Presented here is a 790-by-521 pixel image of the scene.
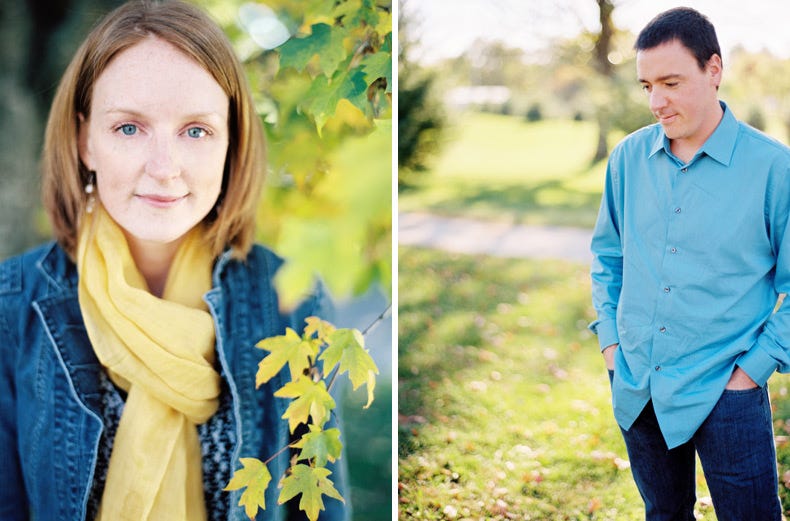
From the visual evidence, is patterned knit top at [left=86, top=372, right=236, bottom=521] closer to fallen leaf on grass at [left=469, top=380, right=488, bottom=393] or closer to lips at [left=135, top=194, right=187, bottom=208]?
lips at [left=135, top=194, right=187, bottom=208]

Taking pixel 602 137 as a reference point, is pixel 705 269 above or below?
below

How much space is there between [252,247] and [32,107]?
727 millimetres

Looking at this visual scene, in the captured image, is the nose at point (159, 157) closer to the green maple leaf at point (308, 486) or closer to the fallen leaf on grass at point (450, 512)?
the green maple leaf at point (308, 486)

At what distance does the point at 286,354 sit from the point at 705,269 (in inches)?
45.2

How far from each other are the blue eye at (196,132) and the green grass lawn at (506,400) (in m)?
1.71

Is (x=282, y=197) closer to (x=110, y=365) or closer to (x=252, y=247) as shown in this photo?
(x=252, y=247)

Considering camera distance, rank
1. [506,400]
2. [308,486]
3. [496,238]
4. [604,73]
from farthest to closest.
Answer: [604,73]
[496,238]
[506,400]
[308,486]

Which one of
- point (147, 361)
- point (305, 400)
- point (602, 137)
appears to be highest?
point (602, 137)

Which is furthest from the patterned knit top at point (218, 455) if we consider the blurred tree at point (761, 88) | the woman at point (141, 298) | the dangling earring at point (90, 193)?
the blurred tree at point (761, 88)

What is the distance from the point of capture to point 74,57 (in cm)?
227

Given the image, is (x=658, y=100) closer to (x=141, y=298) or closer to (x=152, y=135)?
(x=152, y=135)

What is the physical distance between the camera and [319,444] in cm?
238

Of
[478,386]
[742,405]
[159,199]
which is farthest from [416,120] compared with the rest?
[742,405]

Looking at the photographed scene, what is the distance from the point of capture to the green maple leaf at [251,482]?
2.35 metres
